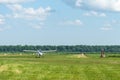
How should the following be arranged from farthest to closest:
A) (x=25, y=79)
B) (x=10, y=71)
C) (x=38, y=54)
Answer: (x=38, y=54) < (x=10, y=71) < (x=25, y=79)

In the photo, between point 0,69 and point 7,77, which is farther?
point 0,69

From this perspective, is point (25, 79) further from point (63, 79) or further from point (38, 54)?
point (38, 54)

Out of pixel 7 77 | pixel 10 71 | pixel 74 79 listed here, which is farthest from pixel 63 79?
pixel 10 71

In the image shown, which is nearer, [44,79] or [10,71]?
[44,79]

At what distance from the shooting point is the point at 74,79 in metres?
37.3

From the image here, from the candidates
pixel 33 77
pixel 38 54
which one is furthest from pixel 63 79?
pixel 38 54

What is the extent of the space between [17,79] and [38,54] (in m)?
72.2

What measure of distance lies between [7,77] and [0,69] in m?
7.85

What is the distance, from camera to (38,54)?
359 ft

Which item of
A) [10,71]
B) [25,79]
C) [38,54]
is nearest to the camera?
[25,79]

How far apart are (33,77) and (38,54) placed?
70.4 meters

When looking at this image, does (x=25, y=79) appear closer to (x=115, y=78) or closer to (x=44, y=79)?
(x=44, y=79)

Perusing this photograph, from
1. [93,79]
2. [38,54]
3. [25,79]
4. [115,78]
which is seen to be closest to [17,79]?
[25,79]

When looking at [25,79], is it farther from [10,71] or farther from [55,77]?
[10,71]
